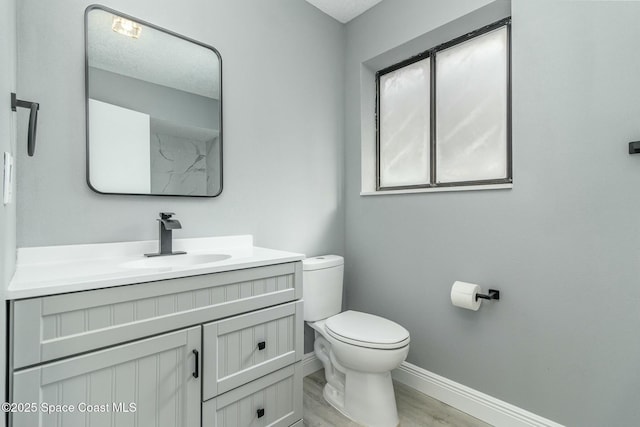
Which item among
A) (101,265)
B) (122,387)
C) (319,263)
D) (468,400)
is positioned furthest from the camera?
(319,263)

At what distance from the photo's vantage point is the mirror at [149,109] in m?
1.30

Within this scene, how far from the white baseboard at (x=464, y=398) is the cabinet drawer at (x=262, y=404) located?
61cm

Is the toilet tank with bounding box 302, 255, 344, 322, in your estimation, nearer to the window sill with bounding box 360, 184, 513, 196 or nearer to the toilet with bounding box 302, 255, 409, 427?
the toilet with bounding box 302, 255, 409, 427

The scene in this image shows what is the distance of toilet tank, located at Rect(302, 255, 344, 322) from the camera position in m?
1.83

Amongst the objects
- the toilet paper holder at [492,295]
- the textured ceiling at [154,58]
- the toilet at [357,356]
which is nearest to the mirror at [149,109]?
the textured ceiling at [154,58]

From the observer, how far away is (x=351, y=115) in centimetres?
225

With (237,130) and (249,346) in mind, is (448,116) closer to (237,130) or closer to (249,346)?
(237,130)

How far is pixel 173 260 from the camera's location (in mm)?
1386

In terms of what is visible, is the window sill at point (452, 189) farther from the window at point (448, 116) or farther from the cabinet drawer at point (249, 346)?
the cabinet drawer at point (249, 346)

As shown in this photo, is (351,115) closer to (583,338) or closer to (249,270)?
(249,270)

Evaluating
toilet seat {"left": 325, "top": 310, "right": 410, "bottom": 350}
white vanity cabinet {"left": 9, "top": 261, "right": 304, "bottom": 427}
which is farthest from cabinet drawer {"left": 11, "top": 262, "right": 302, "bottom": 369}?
toilet seat {"left": 325, "top": 310, "right": 410, "bottom": 350}

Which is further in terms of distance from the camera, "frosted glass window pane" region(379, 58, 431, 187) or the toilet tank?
"frosted glass window pane" region(379, 58, 431, 187)

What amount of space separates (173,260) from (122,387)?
0.56 metres

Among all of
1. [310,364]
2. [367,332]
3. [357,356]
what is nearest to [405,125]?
[367,332]
